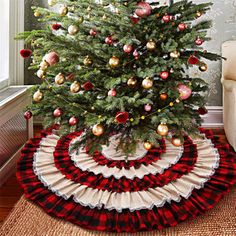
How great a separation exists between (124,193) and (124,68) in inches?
23.4

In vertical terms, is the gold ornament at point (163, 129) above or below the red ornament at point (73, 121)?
above

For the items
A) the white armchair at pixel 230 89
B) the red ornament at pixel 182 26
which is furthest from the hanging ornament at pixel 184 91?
the white armchair at pixel 230 89

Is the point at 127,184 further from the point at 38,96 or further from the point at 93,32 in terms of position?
the point at 93,32

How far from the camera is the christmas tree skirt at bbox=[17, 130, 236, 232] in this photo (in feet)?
5.20

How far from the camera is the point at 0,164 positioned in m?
1.96

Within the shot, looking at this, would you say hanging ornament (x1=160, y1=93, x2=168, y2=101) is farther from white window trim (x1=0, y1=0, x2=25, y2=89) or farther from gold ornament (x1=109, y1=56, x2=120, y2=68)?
white window trim (x1=0, y1=0, x2=25, y2=89)

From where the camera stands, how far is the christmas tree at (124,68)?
161 centimetres

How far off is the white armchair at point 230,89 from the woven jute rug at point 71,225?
0.81 meters

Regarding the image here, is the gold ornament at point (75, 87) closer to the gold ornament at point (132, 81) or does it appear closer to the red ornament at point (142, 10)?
the gold ornament at point (132, 81)

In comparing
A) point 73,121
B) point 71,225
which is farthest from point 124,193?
point 73,121

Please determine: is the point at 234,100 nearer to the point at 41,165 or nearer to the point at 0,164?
the point at 41,165

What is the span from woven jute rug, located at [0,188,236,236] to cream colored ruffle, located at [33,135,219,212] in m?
0.13

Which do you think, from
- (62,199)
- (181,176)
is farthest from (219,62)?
(62,199)

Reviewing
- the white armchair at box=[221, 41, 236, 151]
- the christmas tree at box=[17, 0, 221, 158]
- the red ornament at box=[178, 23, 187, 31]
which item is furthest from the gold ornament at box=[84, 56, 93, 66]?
the white armchair at box=[221, 41, 236, 151]
